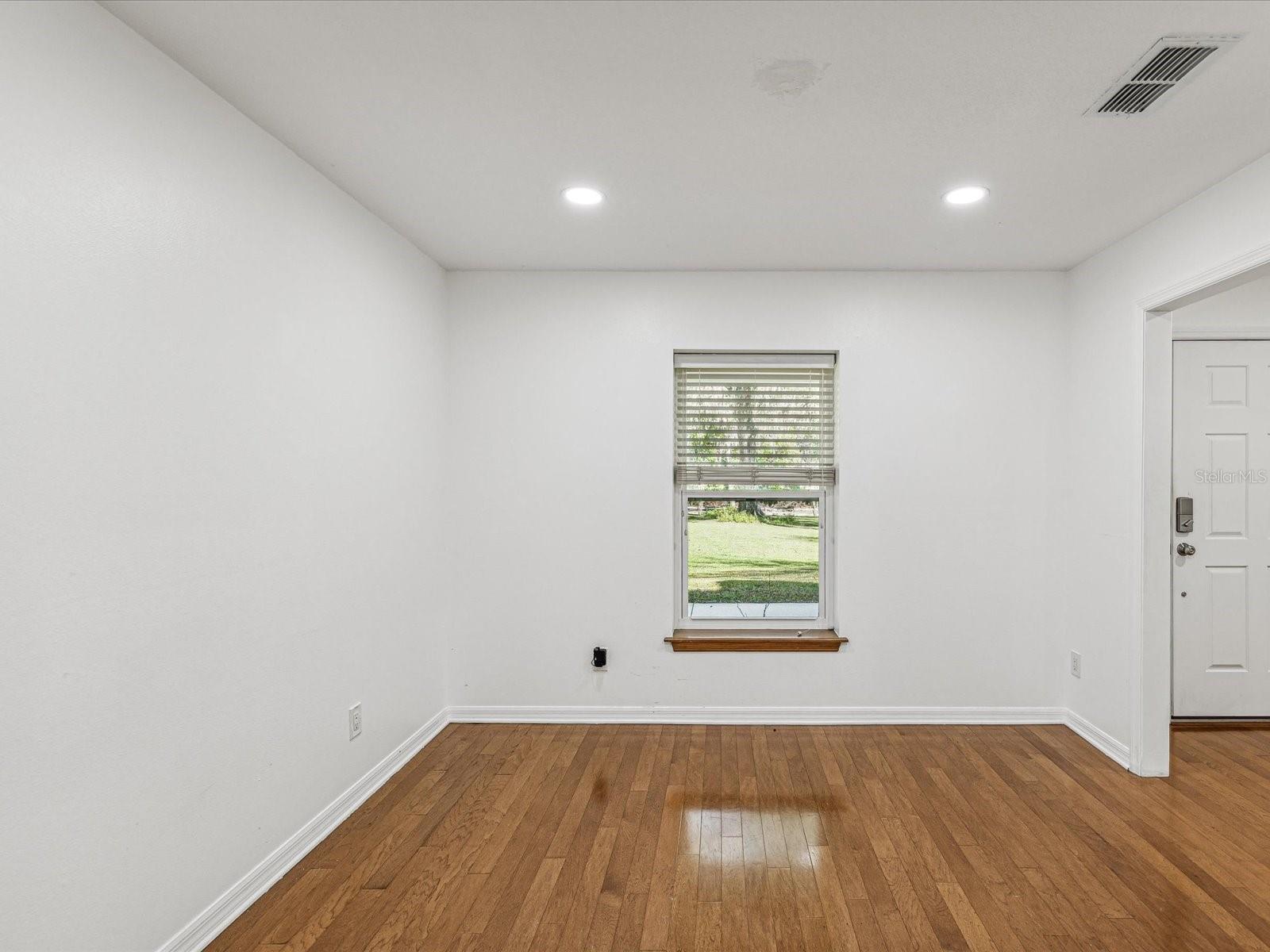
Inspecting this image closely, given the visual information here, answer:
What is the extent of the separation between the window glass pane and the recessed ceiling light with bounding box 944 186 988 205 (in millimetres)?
1804

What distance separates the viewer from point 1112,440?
11.5 feet

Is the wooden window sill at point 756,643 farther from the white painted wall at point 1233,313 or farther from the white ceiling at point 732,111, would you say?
the white painted wall at point 1233,313

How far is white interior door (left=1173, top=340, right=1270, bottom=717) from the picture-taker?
Result: 12.7 ft

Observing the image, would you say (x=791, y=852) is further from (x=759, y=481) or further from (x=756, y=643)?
(x=759, y=481)

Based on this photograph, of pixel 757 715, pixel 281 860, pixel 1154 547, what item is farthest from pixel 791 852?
pixel 1154 547

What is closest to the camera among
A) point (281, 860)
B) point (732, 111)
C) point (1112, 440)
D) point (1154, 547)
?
point (732, 111)

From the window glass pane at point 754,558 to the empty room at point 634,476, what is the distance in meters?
0.02

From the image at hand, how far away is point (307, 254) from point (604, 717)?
281cm

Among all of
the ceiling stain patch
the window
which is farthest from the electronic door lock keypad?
the ceiling stain patch

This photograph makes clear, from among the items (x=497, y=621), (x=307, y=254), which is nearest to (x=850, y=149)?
A: (x=307, y=254)

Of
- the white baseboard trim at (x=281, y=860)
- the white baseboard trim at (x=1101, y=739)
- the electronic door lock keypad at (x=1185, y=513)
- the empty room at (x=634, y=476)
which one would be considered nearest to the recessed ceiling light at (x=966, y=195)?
the empty room at (x=634, y=476)

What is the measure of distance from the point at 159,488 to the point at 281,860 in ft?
4.65

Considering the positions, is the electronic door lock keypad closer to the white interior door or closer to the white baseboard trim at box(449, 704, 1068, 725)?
the white interior door

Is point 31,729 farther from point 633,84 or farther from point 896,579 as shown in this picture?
point 896,579
